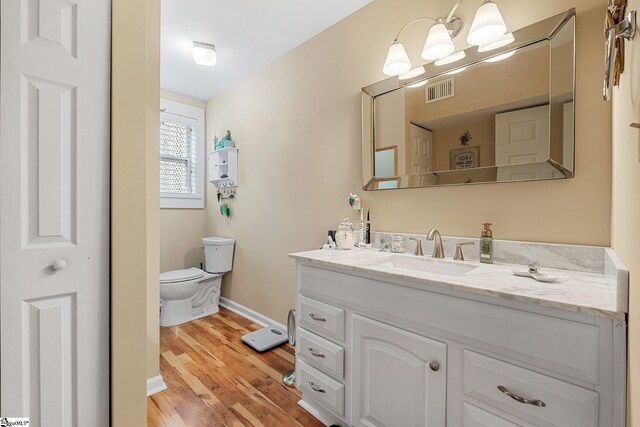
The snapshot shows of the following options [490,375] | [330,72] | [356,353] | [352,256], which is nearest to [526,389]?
[490,375]

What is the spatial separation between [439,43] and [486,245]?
1029mm

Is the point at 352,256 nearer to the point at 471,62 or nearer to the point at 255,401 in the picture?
the point at 255,401

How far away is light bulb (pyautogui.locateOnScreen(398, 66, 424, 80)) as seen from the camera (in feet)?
5.23

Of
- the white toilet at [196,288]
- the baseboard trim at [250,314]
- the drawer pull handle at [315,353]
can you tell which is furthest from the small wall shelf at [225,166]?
the drawer pull handle at [315,353]

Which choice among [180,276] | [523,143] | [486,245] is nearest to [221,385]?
[180,276]

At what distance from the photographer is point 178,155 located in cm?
337

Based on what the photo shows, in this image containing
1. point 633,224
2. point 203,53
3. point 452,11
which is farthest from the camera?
Answer: point 203,53

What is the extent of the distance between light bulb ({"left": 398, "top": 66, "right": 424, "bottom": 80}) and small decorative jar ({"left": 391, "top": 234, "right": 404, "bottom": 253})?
94 centimetres

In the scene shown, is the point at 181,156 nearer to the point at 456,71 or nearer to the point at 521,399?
the point at 456,71

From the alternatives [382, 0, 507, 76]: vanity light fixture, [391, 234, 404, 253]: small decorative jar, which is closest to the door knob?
[391, 234, 404, 253]: small decorative jar

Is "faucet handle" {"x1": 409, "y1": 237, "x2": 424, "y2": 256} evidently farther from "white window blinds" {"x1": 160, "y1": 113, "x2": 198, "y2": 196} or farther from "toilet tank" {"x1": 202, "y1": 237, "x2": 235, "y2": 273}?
"white window blinds" {"x1": 160, "y1": 113, "x2": 198, "y2": 196}

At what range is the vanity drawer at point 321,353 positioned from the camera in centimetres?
135

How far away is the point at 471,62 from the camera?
55.5 inches

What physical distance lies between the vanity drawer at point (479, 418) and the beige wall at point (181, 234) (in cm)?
318
